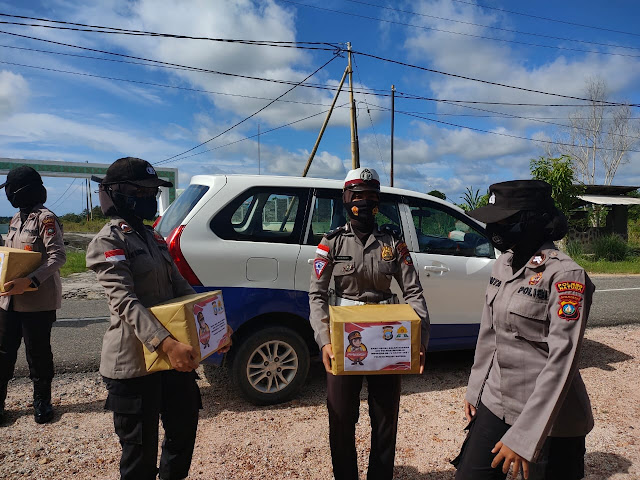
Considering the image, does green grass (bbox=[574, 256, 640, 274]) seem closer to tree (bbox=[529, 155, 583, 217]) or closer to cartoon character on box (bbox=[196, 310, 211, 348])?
tree (bbox=[529, 155, 583, 217])

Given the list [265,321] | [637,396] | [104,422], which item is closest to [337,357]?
[265,321]

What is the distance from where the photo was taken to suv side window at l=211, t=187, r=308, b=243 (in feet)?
12.2

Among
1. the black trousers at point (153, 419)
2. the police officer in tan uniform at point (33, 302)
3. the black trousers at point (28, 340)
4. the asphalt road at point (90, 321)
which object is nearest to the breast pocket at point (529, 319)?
the black trousers at point (153, 419)

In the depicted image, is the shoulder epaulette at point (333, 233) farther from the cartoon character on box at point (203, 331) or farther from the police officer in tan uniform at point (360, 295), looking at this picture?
the cartoon character on box at point (203, 331)

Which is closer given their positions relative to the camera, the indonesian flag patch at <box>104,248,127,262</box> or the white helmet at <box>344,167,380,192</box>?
the indonesian flag patch at <box>104,248,127,262</box>

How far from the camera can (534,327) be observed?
1783mm

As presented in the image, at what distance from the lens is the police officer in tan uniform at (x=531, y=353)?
1.63m

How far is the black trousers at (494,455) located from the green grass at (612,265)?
544 inches

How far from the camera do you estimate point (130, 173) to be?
225 centimetres

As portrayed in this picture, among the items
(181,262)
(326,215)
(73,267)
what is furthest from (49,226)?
(73,267)

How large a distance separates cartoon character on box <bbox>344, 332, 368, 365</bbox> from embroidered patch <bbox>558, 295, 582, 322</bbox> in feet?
2.98

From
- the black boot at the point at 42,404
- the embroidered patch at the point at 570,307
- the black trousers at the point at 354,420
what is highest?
the embroidered patch at the point at 570,307

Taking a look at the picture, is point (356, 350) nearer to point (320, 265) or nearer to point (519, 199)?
point (320, 265)

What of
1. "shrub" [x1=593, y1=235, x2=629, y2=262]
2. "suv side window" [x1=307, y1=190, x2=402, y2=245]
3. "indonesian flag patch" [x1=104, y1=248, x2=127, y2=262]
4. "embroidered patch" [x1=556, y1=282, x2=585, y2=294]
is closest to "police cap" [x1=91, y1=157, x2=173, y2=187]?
"indonesian flag patch" [x1=104, y1=248, x2=127, y2=262]
